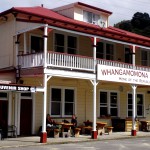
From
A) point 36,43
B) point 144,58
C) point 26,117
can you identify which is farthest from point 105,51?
point 26,117

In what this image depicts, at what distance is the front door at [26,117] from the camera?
22.5 m

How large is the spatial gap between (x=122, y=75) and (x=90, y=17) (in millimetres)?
7020

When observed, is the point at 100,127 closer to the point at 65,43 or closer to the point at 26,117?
the point at 26,117

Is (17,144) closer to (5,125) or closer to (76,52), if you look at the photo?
(5,125)

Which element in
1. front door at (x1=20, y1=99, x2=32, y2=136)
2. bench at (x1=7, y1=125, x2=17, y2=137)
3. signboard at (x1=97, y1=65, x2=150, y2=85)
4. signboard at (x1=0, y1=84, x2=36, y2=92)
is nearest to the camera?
signboard at (x1=0, y1=84, x2=36, y2=92)

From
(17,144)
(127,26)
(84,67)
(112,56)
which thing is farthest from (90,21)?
(127,26)

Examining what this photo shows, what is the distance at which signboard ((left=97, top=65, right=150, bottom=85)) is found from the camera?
22859 mm

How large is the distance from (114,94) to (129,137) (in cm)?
619

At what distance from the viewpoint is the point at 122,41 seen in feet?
79.7

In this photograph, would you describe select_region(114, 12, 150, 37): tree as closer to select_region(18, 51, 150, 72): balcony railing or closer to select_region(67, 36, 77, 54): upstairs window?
select_region(67, 36, 77, 54): upstairs window

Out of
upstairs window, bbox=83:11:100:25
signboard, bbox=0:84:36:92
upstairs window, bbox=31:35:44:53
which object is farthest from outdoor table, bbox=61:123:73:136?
upstairs window, bbox=83:11:100:25

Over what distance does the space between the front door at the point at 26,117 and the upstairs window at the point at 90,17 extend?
906 centimetres

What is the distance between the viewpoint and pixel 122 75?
2419 centimetres

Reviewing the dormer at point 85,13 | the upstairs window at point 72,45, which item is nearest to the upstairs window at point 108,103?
the upstairs window at point 72,45
